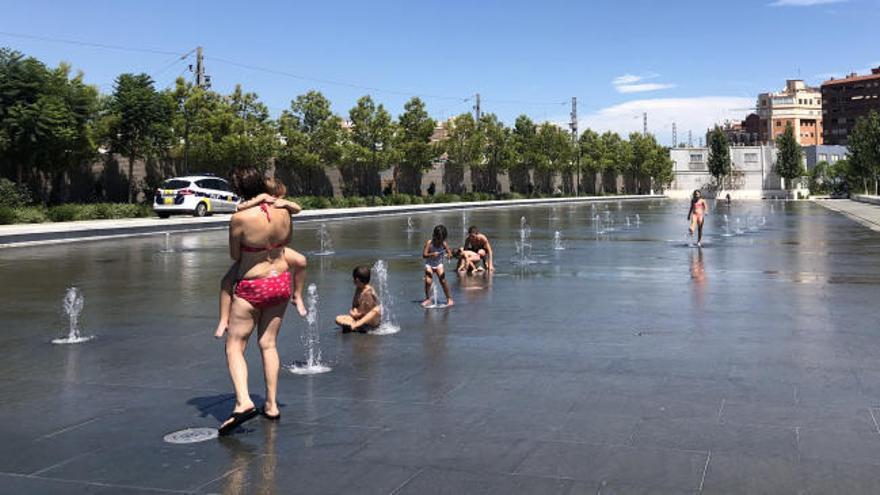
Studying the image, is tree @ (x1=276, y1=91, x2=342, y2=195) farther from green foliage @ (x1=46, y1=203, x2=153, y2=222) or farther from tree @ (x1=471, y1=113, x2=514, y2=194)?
tree @ (x1=471, y1=113, x2=514, y2=194)

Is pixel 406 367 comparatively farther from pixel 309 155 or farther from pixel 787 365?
pixel 309 155

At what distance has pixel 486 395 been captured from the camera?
611cm

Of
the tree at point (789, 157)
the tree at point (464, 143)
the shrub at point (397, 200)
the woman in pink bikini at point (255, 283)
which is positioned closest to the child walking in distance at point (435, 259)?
the woman in pink bikini at point (255, 283)

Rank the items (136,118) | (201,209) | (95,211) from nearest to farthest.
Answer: (95,211) < (201,209) < (136,118)

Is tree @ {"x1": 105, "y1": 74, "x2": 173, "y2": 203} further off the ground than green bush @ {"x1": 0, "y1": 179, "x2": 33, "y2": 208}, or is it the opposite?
tree @ {"x1": 105, "y1": 74, "x2": 173, "y2": 203}

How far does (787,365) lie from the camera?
698 cm

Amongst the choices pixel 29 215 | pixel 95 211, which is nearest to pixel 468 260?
pixel 29 215

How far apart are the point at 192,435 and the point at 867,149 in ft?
230

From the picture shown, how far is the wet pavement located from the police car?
23.1 m

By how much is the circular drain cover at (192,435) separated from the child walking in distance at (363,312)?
3.54 metres

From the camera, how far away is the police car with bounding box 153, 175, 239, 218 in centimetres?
3531

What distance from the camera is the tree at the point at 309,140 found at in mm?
51156

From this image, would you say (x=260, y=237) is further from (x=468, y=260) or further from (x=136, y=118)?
(x=136, y=118)

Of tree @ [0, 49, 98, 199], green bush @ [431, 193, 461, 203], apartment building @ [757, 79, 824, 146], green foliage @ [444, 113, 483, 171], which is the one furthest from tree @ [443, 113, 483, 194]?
apartment building @ [757, 79, 824, 146]
